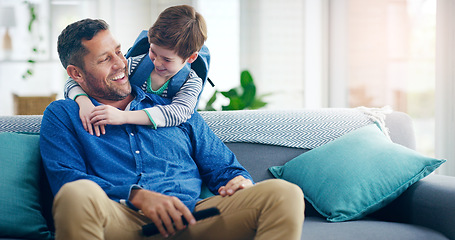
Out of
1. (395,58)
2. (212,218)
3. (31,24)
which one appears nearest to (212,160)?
(212,218)

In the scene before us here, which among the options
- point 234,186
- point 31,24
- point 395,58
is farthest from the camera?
point 31,24

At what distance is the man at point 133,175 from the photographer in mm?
1195

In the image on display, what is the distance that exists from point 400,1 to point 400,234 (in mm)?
2579

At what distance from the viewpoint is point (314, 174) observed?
181 cm

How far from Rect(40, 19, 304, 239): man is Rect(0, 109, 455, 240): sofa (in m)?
0.17

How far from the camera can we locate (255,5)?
455 cm

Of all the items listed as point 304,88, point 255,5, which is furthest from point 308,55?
point 255,5

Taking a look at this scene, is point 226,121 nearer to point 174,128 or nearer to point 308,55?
point 174,128

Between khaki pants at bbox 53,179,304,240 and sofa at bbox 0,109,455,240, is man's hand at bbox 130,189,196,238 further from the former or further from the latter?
sofa at bbox 0,109,455,240

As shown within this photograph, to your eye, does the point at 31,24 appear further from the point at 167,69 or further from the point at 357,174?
the point at 357,174

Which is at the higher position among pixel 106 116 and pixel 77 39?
pixel 77 39

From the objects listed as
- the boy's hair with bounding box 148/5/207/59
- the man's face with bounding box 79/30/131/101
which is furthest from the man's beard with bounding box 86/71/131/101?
the boy's hair with bounding box 148/5/207/59

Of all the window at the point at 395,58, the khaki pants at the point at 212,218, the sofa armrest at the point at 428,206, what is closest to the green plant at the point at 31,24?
the window at the point at 395,58

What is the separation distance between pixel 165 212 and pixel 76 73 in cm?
72
